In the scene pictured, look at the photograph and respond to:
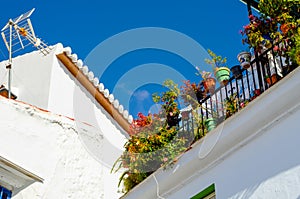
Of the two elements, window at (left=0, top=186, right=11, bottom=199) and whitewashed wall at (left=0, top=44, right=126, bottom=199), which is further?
whitewashed wall at (left=0, top=44, right=126, bottom=199)

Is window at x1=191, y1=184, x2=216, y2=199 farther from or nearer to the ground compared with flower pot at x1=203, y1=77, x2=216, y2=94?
nearer to the ground

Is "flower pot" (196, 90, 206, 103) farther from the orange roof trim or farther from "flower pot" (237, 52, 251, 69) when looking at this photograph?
the orange roof trim

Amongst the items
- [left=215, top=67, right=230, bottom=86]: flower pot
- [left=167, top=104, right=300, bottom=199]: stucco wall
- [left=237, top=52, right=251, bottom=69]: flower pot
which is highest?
[left=237, top=52, right=251, bottom=69]: flower pot

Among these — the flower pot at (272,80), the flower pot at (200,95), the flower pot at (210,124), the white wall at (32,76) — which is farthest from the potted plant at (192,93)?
the white wall at (32,76)

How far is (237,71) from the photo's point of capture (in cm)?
820

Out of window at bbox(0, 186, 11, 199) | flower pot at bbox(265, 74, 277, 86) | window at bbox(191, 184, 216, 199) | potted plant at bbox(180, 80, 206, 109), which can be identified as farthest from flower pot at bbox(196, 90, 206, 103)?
window at bbox(0, 186, 11, 199)

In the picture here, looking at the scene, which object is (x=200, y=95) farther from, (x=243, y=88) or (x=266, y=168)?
(x=266, y=168)

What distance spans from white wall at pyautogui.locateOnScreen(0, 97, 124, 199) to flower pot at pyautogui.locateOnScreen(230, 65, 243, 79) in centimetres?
394

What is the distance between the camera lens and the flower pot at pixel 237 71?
8142 mm

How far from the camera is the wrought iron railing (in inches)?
304

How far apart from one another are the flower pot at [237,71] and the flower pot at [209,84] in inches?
25.5

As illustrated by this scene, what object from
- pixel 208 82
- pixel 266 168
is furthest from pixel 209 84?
pixel 266 168

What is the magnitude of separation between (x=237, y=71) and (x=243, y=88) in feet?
0.83

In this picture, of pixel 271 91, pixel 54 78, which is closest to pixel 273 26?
pixel 271 91
